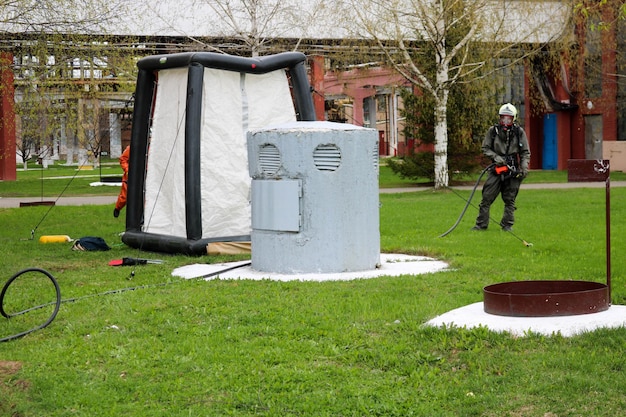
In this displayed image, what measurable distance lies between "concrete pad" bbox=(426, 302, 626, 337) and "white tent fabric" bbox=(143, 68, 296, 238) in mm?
5904

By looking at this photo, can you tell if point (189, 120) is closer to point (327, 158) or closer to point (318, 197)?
point (327, 158)

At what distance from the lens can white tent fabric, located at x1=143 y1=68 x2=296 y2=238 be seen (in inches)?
509

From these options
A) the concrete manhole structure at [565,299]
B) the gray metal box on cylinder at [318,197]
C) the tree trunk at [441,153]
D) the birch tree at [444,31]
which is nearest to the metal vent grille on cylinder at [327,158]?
the gray metal box on cylinder at [318,197]

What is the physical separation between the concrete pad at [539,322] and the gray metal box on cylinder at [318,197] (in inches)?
123

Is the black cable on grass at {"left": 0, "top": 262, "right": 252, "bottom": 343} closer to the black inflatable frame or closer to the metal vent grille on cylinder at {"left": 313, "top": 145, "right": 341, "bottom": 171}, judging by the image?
the metal vent grille on cylinder at {"left": 313, "top": 145, "right": 341, "bottom": 171}

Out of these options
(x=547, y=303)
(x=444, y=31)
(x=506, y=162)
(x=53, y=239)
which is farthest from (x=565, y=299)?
(x=444, y=31)

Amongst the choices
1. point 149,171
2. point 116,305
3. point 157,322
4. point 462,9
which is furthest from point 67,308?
point 462,9

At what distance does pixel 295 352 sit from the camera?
6.64m

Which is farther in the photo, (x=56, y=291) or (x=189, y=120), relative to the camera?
(x=189, y=120)

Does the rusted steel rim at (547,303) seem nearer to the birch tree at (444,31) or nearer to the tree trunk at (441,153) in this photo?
the birch tree at (444,31)

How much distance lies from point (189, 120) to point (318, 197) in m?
2.86

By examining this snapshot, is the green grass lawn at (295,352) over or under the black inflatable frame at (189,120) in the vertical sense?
under

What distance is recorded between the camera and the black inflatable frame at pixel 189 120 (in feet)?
41.5

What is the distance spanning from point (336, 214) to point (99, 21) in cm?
1133
